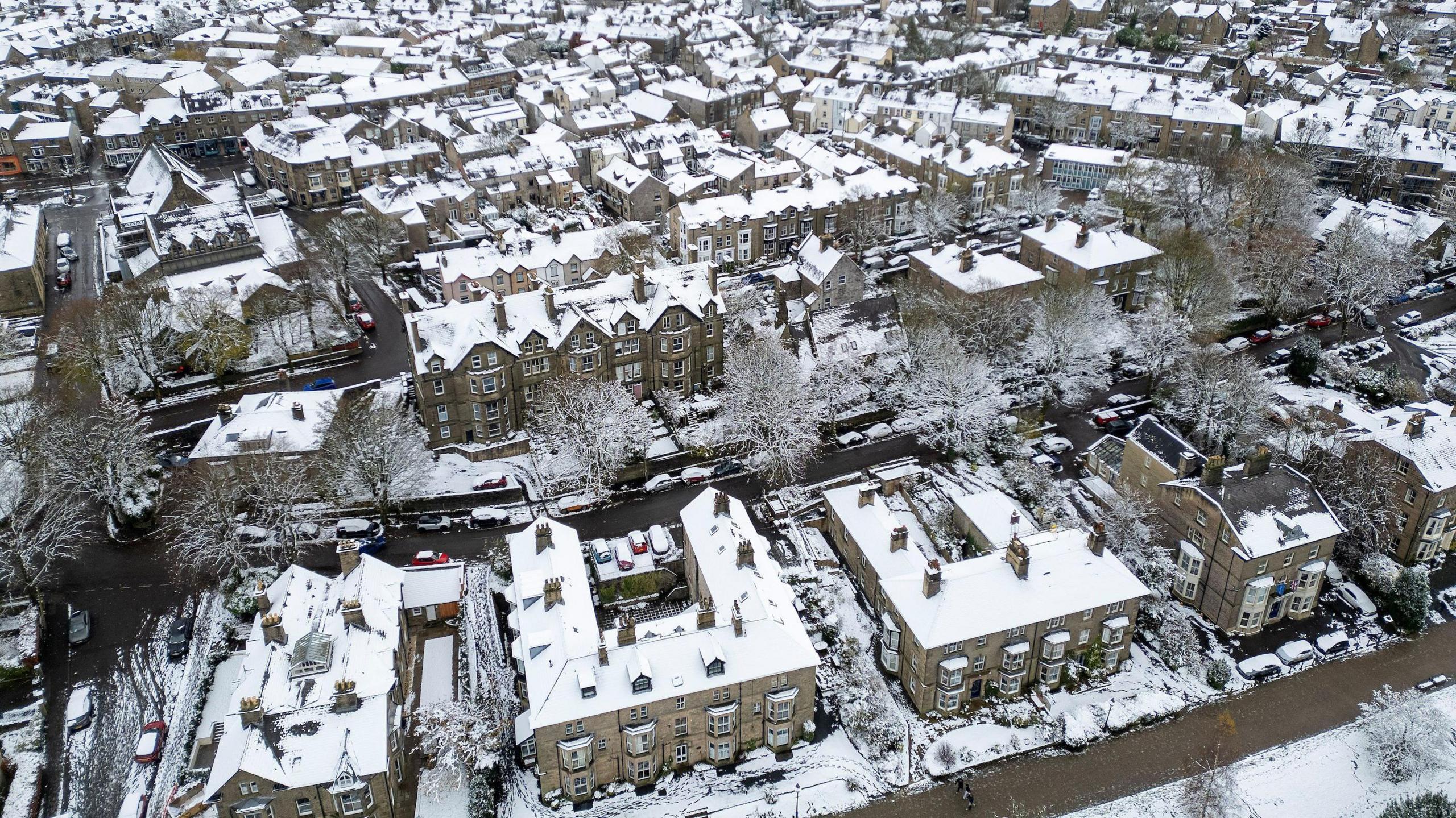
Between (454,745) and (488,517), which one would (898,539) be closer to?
(454,745)

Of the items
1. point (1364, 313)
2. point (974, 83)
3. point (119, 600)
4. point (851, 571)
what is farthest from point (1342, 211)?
point (119, 600)

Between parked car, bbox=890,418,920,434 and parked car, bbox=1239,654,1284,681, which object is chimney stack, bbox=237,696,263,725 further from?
parked car, bbox=1239,654,1284,681

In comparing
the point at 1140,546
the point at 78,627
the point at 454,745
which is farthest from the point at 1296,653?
the point at 78,627

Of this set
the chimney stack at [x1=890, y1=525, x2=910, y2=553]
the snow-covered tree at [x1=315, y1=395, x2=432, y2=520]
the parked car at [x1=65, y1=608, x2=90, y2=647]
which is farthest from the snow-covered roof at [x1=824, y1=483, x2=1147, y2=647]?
the parked car at [x1=65, y1=608, x2=90, y2=647]

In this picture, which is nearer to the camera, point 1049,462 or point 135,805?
point 135,805

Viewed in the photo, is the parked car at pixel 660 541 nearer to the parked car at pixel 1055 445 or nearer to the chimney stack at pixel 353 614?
the chimney stack at pixel 353 614

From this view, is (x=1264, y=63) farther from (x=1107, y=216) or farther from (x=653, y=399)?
(x=653, y=399)
